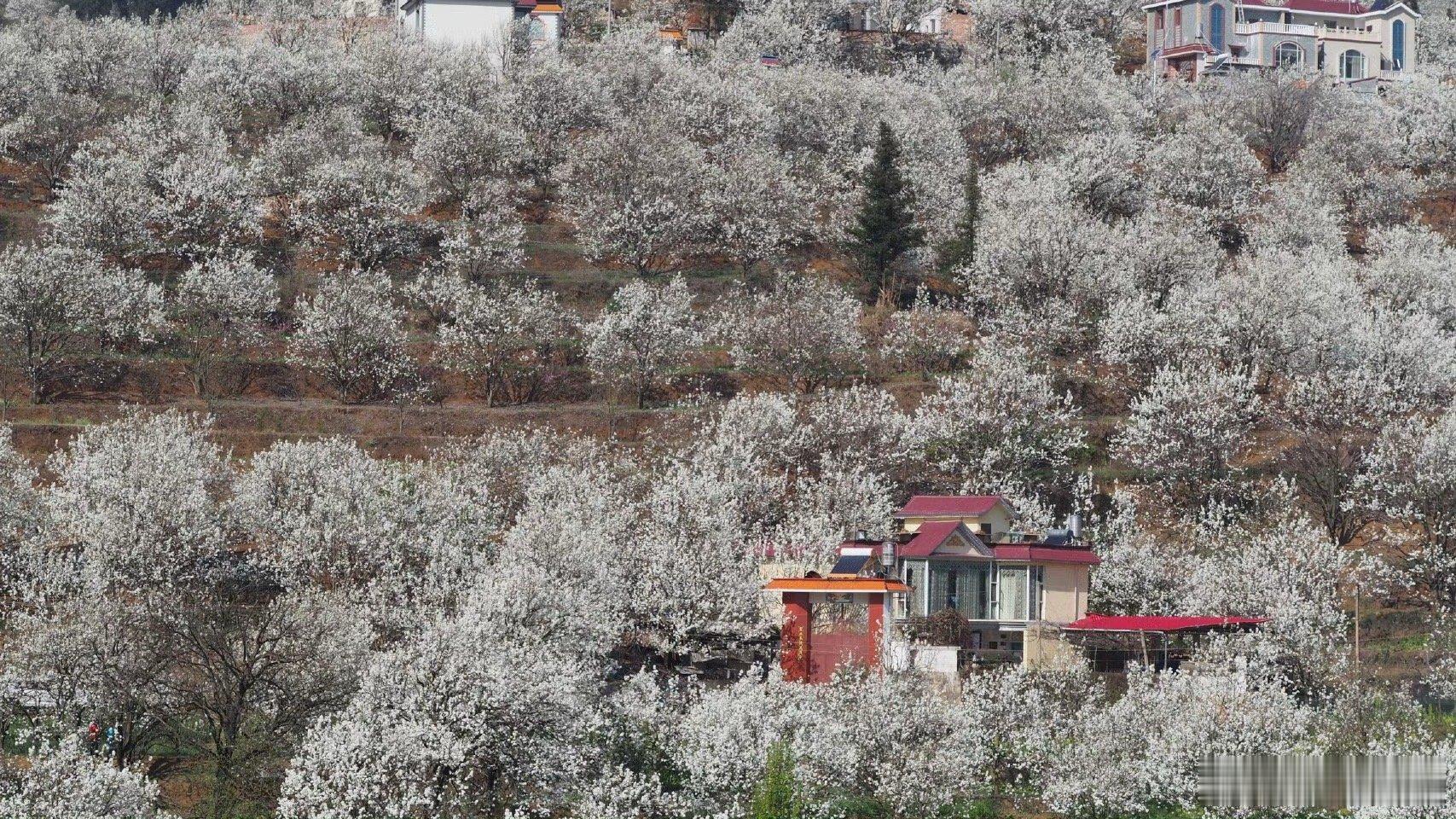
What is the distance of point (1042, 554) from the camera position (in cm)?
5662

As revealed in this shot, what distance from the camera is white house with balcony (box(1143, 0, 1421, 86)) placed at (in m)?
122

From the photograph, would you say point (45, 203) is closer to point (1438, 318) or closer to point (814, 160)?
point (814, 160)

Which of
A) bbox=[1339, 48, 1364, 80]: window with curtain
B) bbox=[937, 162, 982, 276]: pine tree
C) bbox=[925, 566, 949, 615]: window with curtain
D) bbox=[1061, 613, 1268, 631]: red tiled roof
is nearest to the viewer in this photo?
bbox=[1061, 613, 1268, 631]: red tiled roof

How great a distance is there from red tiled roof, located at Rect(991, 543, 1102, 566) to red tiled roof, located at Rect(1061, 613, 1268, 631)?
193cm

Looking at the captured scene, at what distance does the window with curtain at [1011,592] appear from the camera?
186 feet

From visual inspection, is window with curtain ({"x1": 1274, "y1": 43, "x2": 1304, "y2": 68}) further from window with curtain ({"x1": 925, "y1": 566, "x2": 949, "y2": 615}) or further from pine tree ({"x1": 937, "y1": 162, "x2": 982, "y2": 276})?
window with curtain ({"x1": 925, "y1": 566, "x2": 949, "y2": 615})

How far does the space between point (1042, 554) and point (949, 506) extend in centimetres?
348

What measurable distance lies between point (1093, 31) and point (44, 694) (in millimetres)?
90450

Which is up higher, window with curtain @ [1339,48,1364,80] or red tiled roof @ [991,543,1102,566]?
window with curtain @ [1339,48,1364,80]

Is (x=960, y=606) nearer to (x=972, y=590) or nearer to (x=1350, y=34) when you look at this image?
(x=972, y=590)

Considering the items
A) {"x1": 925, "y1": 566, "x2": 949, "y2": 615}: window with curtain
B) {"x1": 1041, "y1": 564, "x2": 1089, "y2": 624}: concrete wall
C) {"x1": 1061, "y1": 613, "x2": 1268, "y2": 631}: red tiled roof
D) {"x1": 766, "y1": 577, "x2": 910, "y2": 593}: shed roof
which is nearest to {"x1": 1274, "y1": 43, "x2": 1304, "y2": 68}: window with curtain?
{"x1": 1041, "y1": 564, "x2": 1089, "y2": 624}: concrete wall

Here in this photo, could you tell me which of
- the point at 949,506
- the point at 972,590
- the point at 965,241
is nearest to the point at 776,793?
the point at 972,590

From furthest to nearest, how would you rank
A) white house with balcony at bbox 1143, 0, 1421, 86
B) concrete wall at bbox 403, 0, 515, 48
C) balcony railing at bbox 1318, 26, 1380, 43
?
1. balcony railing at bbox 1318, 26, 1380, 43
2. white house with balcony at bbox 1143, 0, 1421, 86
3. concrete wall at bbox 403, 0, 515, 48

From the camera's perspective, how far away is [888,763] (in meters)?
43.5
